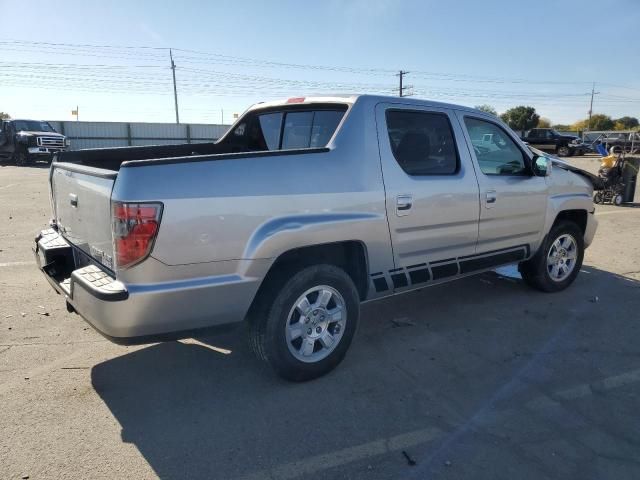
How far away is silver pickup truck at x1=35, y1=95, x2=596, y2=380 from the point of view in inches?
111

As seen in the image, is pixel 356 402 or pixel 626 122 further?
pixel 626 122

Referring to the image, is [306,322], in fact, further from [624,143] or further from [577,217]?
[624,143]

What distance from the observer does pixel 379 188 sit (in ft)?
11.9

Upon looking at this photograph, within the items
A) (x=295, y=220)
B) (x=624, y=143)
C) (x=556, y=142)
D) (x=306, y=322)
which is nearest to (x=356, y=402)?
(x=306, y=322)

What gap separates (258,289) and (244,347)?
3.75ft

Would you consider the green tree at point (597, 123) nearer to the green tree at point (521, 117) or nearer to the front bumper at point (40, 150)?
the green tree at point (521, 117)

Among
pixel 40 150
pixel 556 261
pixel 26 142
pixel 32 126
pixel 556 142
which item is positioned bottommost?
pixel 556 261

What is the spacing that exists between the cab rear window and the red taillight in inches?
63.4

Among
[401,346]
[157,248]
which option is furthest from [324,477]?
[401,346]

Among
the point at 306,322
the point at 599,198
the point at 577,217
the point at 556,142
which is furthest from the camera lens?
the point at 556,142

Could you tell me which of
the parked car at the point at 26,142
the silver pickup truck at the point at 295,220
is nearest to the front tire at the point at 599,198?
A: the silver pickup truck at the point at 295,220

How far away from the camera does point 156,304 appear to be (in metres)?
2.84

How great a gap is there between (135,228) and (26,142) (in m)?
25.0

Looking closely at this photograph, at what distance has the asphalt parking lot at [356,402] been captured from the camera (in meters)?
2.71
